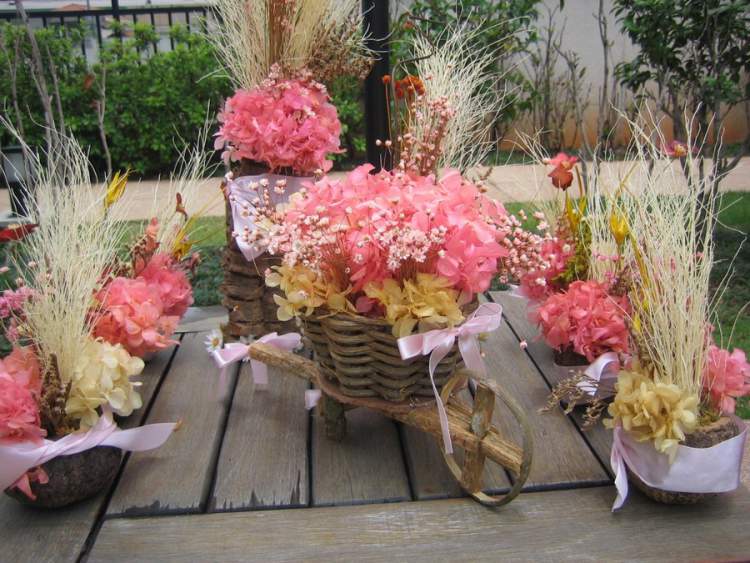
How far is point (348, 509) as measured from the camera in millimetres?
1495

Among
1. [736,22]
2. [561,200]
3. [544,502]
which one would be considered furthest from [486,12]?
[544,502]

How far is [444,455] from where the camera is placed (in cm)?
158

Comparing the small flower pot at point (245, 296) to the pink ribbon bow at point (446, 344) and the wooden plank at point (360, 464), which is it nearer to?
the wooden plank at point (360, 464)

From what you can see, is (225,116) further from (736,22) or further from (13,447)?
(736,22)

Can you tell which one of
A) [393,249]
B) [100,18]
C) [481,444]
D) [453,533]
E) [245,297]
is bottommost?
[453,533]

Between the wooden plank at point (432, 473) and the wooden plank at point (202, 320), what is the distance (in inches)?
37.7

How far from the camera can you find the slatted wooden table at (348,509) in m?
1.38

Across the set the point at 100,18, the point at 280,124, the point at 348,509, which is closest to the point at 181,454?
the point at 348,509

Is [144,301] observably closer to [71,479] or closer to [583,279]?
[71,479]

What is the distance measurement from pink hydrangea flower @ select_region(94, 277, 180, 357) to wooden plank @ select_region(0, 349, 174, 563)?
46cm

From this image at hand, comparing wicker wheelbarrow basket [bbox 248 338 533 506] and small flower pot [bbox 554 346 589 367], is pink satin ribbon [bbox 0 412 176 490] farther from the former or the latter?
small flower pot [bbox 554 346 589 367]

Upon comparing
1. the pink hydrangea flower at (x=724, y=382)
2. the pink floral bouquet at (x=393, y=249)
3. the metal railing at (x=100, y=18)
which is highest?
the metal railing at (x=100, y=18)

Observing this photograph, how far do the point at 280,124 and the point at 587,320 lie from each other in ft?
3.02

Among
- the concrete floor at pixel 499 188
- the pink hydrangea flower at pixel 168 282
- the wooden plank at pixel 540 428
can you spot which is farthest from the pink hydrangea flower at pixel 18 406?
the concrete floor at pixel 499 188
